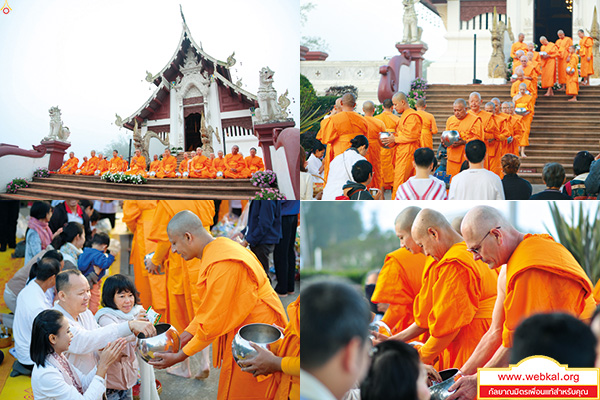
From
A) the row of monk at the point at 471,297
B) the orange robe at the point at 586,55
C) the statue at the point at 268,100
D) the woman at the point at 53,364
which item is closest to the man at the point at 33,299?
the woman at the point at 53,364

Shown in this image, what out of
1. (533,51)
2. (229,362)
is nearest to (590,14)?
A: (533,51)

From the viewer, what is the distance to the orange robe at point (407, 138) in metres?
6.01

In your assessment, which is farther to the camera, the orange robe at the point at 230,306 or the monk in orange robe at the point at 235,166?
the monk in orange robe at the point at 235,166

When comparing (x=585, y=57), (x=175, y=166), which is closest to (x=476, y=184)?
(x=585, y=57)

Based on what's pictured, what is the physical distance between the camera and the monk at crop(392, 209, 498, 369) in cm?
397

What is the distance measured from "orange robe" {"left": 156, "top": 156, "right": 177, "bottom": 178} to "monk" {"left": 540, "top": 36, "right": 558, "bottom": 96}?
3.63 meters

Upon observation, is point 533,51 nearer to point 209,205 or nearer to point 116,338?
point 209,205

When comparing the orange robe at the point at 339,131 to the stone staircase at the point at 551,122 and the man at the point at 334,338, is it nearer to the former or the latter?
the stone staircase at the point at 551,122

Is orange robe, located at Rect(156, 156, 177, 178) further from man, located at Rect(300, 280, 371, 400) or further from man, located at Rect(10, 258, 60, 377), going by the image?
man, located at Rect(300, 280, 371, 400)

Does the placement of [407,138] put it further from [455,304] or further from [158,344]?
[158,344]

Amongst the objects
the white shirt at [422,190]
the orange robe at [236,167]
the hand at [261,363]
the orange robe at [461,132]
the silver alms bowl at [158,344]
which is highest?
the orange robe at [461,132]

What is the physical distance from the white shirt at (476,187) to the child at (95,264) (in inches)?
108

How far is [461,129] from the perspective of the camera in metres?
5.91

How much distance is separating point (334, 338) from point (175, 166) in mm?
2329
